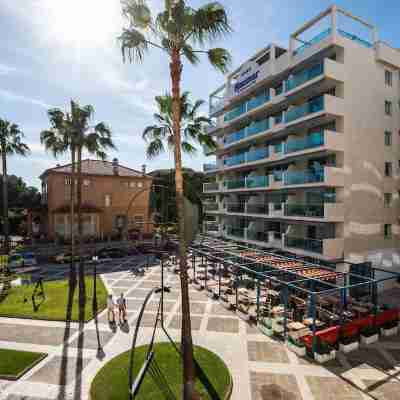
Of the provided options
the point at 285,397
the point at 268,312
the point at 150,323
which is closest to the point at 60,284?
the point at 150,323

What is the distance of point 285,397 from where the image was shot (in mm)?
10547

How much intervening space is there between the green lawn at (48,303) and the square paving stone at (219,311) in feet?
26.0

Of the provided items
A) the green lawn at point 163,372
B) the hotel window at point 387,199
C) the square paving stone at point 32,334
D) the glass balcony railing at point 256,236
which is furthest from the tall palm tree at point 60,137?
the hotel window at point 387,199

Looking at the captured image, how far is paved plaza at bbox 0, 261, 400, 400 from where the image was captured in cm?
1088

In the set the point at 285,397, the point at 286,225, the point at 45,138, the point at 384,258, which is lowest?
the point at 285,397

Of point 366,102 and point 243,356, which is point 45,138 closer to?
point 243,356

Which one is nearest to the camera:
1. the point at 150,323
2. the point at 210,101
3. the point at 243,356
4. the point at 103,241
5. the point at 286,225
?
the point at 243,356

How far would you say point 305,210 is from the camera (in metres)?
24.4

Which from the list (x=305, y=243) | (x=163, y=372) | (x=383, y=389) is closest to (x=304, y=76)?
(x=305, y=243)

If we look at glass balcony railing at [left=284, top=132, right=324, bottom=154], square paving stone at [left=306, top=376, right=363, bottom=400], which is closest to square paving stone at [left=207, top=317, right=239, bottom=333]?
square paving stone at [left=306, top=376, right=363, bottom=400]

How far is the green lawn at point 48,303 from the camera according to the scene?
17.8m

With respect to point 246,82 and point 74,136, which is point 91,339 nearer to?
point 74,136

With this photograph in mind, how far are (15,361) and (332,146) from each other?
80.8ft

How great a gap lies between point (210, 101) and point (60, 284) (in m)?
32.4
